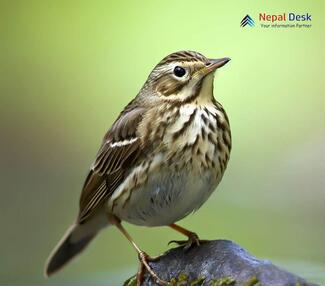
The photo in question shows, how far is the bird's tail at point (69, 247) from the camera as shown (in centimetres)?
357

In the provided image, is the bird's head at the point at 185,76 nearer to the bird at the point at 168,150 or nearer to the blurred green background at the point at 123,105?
the bird at the point at 168,150

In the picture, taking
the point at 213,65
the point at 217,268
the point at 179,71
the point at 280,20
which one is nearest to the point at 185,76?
the point at 179,71

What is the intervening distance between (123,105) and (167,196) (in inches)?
57.6

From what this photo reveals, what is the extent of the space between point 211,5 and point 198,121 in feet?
5.02

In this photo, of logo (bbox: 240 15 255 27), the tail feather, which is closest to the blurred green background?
logo (bbox: 240 15 255 27)

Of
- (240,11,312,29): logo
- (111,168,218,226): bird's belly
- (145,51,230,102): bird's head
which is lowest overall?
(111,168,218,226): bird's belly

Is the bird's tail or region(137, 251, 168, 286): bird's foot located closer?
region(137, 251, 168, 286): bird's foot

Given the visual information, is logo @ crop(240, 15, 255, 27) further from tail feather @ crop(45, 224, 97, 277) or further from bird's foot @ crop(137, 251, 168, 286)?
bird's foot @ crop(137, 251, 168, 286)

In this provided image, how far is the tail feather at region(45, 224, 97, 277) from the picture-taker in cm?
358

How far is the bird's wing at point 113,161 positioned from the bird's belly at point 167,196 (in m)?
0.11

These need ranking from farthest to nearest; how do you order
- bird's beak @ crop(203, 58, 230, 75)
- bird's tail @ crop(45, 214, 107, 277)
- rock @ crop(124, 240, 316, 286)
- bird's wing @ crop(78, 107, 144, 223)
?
bird's tail @ crop(45, 214, 107, 277) → bird's wing @ crop(78, 107, 144, 223) → bird's beak @ crop(203, 58, 230, 75) → rock @ crop(124, 240, 316, 286)

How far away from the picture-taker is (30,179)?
4488mm

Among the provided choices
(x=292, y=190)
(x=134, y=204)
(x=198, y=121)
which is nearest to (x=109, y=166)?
(x=134, y=204)

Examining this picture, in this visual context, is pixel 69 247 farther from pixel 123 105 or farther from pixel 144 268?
pixel 123 105
